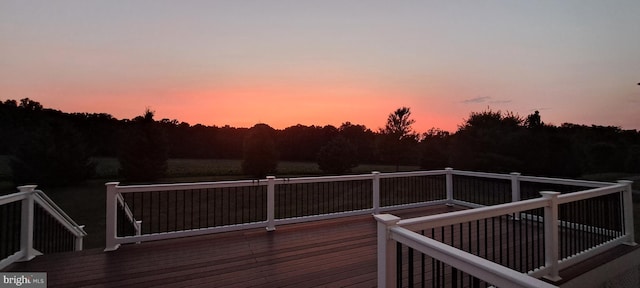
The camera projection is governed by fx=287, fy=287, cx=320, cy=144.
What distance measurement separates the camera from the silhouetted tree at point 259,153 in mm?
19250

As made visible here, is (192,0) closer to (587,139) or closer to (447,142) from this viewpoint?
(447,142)

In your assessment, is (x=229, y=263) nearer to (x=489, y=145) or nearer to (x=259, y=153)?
(x=489, y=145)

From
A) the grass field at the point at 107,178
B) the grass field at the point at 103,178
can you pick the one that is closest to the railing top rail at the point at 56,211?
the grass field at the point at 107,178

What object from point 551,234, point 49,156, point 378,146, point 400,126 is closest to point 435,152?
point 400,126

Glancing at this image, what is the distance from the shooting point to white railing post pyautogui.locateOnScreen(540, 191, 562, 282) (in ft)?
9.85

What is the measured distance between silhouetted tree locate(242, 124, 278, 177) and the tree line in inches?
2.6

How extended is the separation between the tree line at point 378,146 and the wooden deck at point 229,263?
13.8 m

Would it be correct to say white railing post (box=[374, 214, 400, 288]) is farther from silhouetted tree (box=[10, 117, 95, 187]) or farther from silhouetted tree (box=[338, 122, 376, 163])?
silhouetted tree (box=[10, 117, 95, 187])

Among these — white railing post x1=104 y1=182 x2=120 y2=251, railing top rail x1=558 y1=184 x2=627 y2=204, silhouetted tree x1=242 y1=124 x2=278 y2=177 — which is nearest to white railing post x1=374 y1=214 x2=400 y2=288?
railing top rail x1=558 y1=184 x2=627 y2=204

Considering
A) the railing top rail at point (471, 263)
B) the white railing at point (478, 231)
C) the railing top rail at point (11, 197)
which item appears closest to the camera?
the railing top rail at point (471, 263)

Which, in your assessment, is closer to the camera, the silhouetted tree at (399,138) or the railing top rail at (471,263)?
the railing top rail at (471,263)

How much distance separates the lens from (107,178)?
19.0 metres
